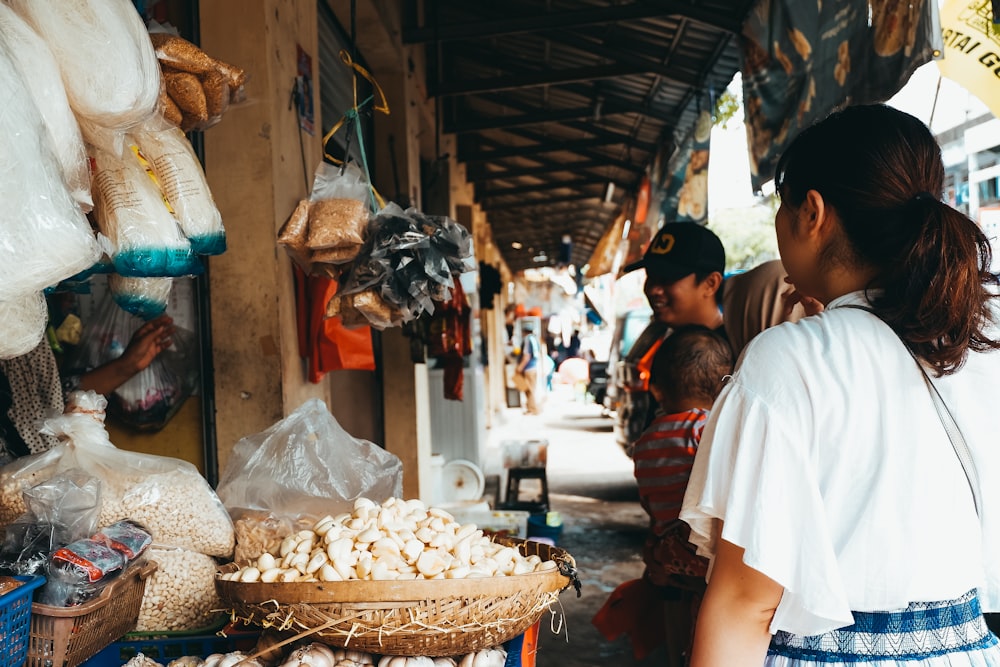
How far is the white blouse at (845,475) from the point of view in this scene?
1224 mm

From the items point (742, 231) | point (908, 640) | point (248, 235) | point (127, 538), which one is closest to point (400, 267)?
point (248, 235)

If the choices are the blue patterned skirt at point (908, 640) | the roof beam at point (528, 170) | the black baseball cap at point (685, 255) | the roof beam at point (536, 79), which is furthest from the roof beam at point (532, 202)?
the blue patterned skirt at point (908, 640)

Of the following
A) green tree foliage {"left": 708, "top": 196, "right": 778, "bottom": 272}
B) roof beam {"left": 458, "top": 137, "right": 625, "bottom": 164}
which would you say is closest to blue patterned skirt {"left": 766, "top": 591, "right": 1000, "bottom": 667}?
roof beam {"left": 458, "top": 137, "right": 625, "bottom": 164}

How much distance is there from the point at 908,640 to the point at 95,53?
1.73m

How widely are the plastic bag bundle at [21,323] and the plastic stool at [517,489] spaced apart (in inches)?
227

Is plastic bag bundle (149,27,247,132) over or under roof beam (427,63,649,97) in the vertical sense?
under

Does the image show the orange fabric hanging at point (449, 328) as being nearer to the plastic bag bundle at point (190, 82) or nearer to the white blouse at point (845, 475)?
the plastic bag bundle at point (190, 82)

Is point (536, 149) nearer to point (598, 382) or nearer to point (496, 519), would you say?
point (496, 519)

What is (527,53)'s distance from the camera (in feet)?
26.2

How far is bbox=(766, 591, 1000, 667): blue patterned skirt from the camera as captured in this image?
51.3 inches

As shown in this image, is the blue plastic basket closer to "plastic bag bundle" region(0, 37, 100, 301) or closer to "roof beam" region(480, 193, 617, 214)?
"plastic bag bundle" region(0, 37, 100, 301)

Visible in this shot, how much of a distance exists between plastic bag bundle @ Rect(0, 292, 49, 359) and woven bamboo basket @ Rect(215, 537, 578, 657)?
0.66 m

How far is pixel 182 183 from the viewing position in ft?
5.68

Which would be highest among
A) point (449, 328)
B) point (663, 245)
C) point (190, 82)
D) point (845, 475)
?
point (190, 82)
